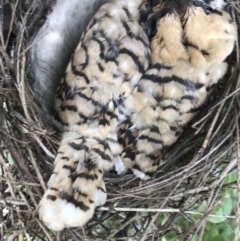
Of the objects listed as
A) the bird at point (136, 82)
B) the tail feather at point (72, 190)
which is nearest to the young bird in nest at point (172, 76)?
the bird at point (136, 82)

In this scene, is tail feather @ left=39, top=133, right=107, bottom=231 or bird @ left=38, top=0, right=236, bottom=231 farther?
bird @ left=38, top=0, right=236, bottom=231

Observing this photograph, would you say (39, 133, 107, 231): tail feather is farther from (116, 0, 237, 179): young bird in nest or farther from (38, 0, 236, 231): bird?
(116, 0, 237, 179): young bird in nest

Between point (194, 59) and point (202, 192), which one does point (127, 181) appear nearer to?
point (202, 192)

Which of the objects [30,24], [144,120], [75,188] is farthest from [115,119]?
[30,24]

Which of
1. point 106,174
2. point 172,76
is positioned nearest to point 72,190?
point 106,174

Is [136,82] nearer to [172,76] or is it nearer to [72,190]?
[172,76]

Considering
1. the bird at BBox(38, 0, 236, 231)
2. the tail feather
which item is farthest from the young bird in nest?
the tail feather

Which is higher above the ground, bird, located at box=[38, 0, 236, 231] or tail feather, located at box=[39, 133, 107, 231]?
bird, located at box=[38, 0, 236, 231]
